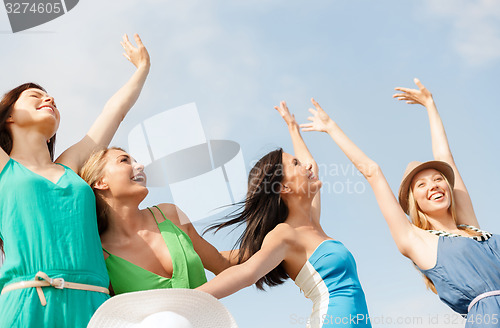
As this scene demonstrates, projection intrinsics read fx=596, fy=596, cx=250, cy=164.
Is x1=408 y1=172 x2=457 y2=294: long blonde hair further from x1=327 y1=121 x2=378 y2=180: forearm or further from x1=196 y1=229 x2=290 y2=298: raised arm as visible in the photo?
x1=196 y1=229 x2=290 y2=298: raised arm

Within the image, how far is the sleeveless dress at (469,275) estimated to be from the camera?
15.0 feet

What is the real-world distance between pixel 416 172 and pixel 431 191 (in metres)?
0.28

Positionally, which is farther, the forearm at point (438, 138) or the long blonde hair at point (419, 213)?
the forearm at point (438, 138)

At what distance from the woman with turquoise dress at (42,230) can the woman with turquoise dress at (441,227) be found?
2.45 meters

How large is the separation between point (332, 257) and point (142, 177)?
1.63 m

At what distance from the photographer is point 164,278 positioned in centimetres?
426

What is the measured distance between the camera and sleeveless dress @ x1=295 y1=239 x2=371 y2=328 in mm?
4488

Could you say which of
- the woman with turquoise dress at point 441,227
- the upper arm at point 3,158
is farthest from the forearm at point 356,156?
the upper arm at point 3,158

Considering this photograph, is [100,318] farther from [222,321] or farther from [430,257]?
[430,257]

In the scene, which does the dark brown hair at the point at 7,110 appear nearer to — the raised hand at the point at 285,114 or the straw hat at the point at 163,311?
the straw hat at the point at 163,311

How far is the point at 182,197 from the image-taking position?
189 inches

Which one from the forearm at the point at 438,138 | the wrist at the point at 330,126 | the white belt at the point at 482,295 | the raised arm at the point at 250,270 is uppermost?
the wrist at the point at 330,126

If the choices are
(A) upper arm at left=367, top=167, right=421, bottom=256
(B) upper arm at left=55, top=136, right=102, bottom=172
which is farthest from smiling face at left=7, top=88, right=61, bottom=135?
(A) upper arm at left=367, top=167, right=421, bottom=256

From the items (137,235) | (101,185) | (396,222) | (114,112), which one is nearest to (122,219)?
(137,235)
